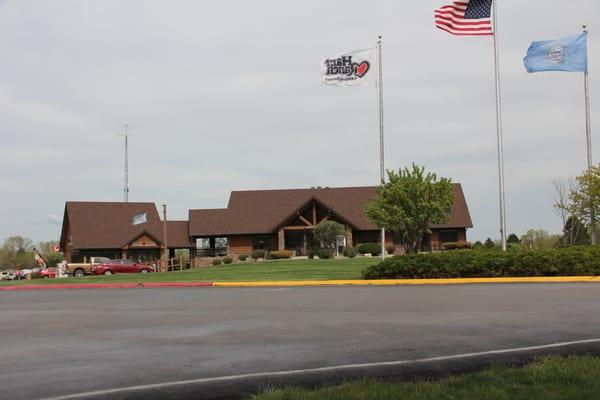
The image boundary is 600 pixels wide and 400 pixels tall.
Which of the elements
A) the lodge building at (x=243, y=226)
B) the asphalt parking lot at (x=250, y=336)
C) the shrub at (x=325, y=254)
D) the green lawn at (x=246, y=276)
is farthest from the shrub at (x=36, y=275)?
the asphalt parking lot at (x=250, y=336)

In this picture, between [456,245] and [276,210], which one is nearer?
[456,245]

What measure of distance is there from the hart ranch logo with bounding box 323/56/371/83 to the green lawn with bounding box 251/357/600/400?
87.3 feet

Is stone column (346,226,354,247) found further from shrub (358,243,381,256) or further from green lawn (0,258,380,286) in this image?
green lawn (0,258,380,286)

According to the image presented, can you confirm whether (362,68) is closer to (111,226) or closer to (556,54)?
(556,54)

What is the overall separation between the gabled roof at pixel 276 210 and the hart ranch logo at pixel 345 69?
1011 inches

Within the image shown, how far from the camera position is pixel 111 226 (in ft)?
204

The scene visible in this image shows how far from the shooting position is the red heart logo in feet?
107

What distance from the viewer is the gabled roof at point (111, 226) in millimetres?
60344

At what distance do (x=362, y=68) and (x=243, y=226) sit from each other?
29.9 metres

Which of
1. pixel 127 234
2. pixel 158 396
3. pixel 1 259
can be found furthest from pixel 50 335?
pixel 1 259

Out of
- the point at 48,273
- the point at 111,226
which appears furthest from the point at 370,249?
the point at 48,273

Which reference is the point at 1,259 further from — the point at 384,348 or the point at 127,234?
the point at 384,348

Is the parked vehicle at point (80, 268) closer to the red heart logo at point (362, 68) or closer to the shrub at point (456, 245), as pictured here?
the red heart logo at point (362, 68)

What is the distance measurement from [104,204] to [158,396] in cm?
6086
